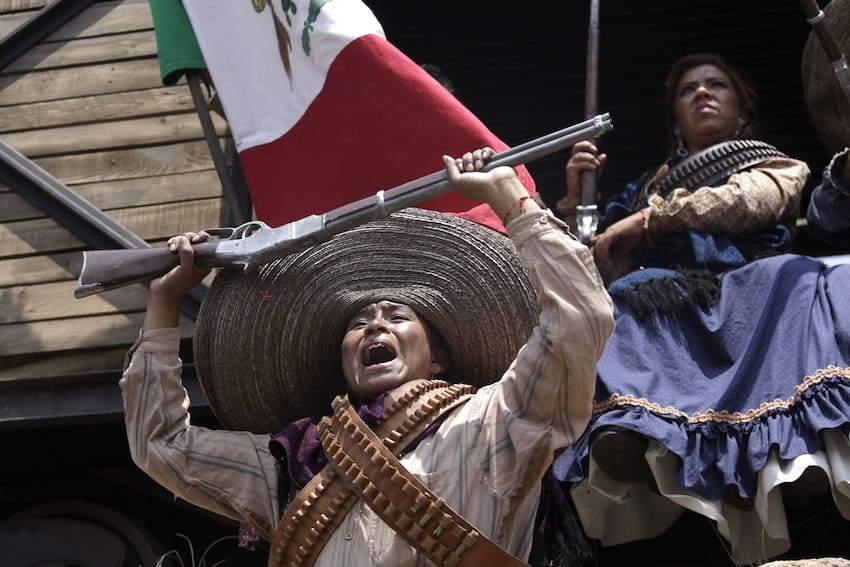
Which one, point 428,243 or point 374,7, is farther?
point 374,7

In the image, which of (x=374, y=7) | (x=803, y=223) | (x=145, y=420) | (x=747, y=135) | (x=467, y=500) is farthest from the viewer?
(x=374, y=7)

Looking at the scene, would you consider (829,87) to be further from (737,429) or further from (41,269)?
(41,269)

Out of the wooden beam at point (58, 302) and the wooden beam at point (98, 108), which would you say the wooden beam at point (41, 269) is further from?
the wooden beam at point (98, 108)

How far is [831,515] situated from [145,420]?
83.8 inches

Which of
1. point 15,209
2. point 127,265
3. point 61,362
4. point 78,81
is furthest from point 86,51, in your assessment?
point 127,265

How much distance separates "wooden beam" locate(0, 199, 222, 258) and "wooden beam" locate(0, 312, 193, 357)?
0.40 meters

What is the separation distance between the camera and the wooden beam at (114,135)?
6.02 meters

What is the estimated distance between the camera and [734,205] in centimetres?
462

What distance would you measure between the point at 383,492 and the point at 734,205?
1.77 metres

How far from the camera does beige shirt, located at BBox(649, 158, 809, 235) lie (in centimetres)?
462

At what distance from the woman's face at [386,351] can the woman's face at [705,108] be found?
1671 millimetres

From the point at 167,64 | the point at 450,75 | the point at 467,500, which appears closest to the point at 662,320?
the point at 467,500

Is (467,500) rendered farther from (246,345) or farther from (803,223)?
(803,223)

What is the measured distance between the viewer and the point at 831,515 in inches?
171
